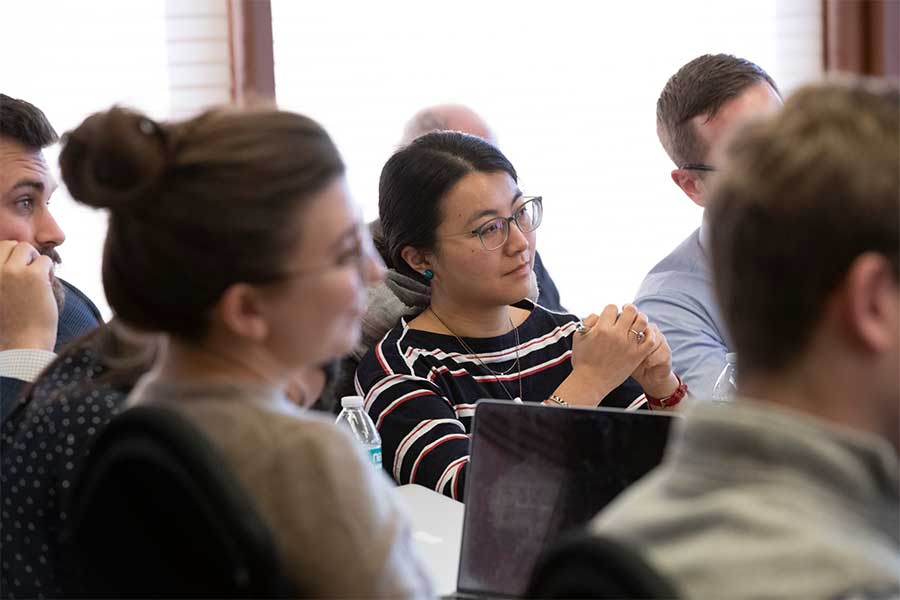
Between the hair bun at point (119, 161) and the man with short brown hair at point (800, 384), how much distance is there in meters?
0.51

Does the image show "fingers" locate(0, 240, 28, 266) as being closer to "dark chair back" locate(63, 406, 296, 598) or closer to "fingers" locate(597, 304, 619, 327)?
"fingers" locate(597, 304, 619, 327)

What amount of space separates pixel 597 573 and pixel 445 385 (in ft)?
4.75

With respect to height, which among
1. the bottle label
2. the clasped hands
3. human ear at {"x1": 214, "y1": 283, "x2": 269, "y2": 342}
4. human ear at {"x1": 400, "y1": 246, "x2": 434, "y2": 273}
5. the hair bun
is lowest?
the bottle label

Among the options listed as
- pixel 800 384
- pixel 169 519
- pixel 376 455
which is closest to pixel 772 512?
pixel 800 384

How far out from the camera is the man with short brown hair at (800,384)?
0.72 metres

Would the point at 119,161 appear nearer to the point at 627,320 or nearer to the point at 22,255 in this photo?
the point at 22,255

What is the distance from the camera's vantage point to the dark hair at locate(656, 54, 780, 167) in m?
2.65

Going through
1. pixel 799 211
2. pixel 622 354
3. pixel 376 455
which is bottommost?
pixel 376 455

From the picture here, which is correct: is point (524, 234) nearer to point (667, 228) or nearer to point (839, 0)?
point (667, 228)

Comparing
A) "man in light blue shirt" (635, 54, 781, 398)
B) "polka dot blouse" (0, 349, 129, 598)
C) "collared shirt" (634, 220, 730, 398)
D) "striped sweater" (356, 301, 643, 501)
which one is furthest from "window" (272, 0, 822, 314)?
"polka dot blouse" (0, 349, 129, 598)

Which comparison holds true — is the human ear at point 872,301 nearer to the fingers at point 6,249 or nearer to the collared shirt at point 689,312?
the collared shirt at point 689,312

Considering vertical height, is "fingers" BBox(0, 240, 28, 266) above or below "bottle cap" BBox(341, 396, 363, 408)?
above

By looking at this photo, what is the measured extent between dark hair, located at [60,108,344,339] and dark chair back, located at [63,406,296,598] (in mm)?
164

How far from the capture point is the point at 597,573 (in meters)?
0.74
